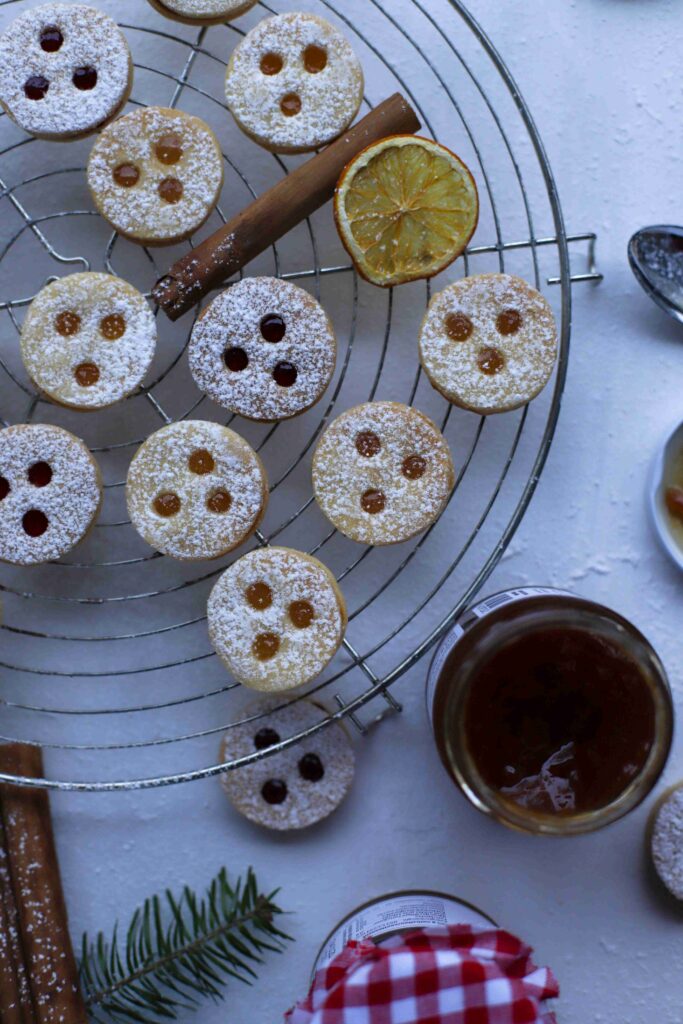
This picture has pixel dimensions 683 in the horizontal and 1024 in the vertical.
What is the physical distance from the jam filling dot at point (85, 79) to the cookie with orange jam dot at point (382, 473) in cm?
60

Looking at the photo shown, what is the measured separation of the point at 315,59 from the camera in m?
1.44

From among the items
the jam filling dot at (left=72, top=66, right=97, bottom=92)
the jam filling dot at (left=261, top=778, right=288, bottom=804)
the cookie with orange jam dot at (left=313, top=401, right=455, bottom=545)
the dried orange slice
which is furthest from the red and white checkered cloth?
the jam filling dot at (left=72, top=66, right=97, bottom=92)

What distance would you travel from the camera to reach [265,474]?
1.47 m

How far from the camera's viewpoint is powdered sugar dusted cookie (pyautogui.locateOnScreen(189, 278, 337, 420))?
143 centimetres

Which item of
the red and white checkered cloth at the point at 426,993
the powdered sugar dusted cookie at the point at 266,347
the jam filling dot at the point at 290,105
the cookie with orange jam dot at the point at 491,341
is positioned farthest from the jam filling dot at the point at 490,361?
the red and white checkered cloth at the point at 426,993

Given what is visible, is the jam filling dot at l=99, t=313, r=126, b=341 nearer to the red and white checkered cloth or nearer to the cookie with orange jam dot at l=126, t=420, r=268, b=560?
the cookie with orange jam dot at l=126, t=420, r=268, b=560

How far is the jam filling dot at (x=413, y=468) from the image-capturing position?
143cm

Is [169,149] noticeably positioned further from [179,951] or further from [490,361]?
[179,951]

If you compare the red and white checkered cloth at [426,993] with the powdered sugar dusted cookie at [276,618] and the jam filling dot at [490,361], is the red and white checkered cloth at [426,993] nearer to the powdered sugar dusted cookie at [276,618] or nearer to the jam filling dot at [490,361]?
the powdered sugar dusted cookie at [276,618]

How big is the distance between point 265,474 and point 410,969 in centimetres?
69

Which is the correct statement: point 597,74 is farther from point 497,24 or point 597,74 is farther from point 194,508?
point 194,508

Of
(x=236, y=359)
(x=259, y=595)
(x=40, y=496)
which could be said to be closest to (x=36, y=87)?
(x=236, y=359)

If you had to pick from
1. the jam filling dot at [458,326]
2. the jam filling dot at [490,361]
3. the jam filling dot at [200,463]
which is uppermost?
the jam filling dot at [458,326]

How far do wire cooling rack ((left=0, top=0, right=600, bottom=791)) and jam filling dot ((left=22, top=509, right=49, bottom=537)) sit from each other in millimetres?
97
